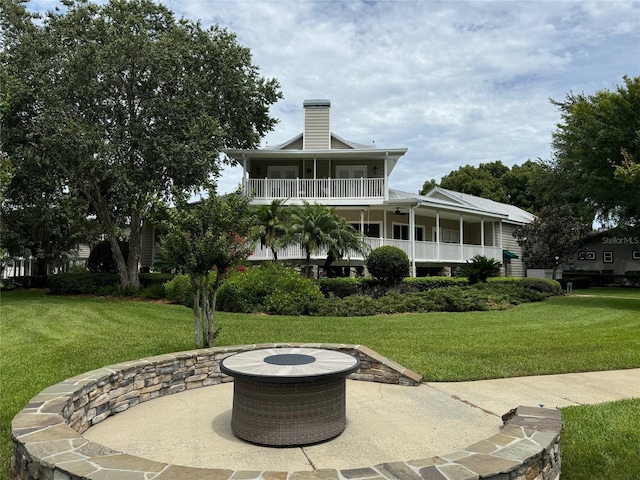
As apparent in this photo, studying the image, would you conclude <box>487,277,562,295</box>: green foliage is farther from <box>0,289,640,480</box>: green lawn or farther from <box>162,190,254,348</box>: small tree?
<box>162,190,254,348</box>: small tree

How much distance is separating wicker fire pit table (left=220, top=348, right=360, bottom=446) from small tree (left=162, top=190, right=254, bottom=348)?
9.24 ft

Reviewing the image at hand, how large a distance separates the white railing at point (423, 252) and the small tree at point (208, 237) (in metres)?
10.5

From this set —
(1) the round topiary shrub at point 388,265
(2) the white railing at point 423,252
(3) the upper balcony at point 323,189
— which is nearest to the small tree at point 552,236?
(2) the white railing at point 423,252

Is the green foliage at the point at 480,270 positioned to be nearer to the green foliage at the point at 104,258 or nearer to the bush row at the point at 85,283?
the bush row at the point at 85,283

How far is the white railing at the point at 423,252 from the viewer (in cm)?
1897

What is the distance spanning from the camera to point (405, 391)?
6281 mm

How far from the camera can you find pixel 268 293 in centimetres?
1473

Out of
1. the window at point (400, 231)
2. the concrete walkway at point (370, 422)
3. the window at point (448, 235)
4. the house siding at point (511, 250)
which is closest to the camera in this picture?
the concrete walkway at point (370, 422)

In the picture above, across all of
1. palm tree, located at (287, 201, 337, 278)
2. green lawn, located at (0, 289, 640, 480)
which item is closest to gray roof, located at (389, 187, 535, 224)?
palm tree, located at (287, 201, 337, 278)

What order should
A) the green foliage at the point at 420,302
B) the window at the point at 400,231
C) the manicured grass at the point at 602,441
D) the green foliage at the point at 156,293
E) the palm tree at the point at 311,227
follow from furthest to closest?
the window at the point at 400,231, the green foliage at the point at 156,293, the palm tree at the point at 311,227, the green foliage at the point at 420,302, the manicured grass at the point at 602,441

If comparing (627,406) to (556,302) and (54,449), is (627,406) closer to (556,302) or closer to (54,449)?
(54,449)

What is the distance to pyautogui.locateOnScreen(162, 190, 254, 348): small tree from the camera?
7.09 metres

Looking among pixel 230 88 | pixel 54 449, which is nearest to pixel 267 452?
pixel 54 449

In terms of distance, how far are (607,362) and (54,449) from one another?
7931 millimetres
